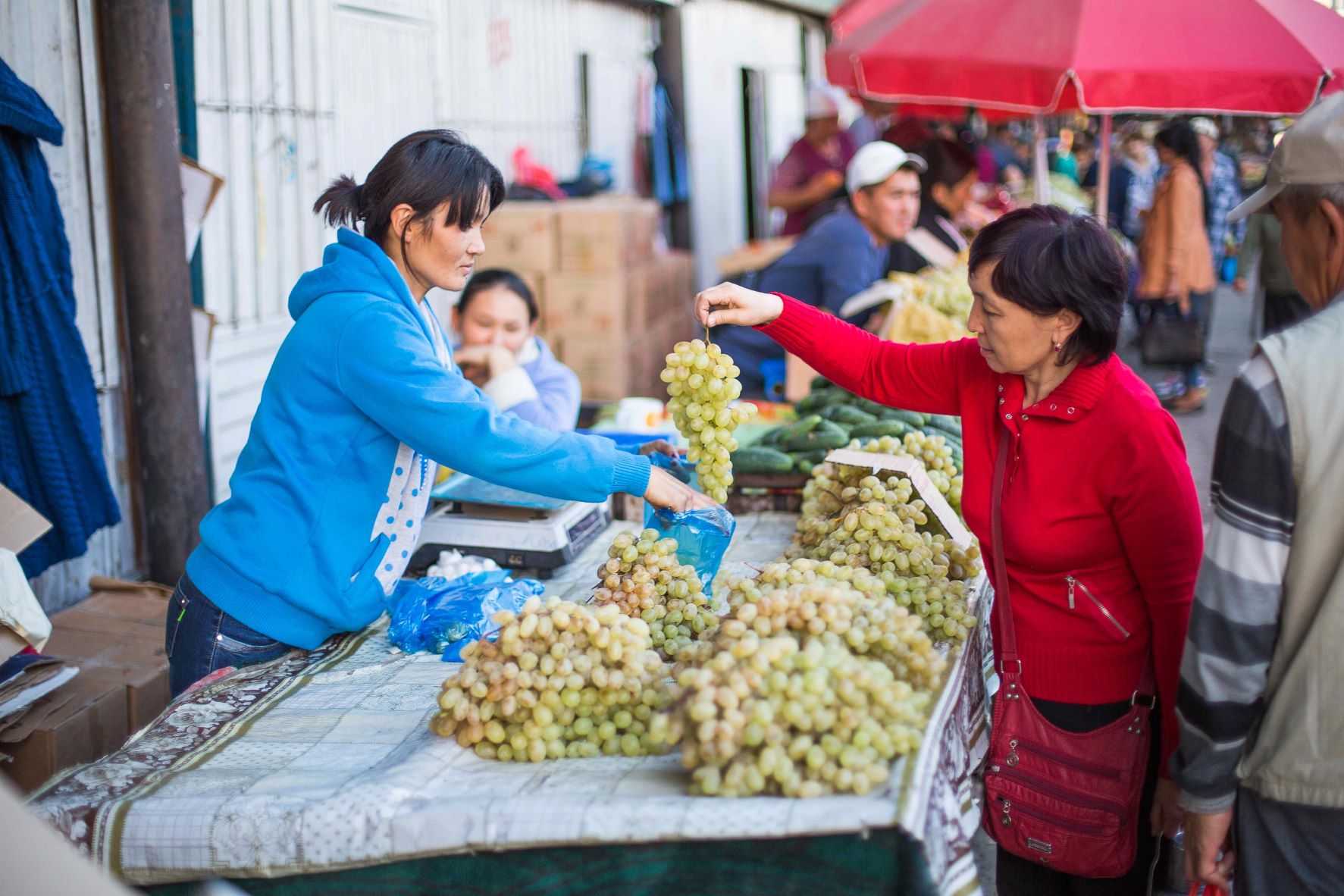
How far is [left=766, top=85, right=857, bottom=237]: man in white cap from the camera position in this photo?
9.12m

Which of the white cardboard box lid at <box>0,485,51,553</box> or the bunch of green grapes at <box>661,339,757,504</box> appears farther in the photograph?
the white cardboard box lid at <box>0,485,51,553</box>

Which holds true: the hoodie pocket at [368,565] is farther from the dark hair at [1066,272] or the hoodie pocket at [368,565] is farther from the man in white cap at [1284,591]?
the man in white cap at [1284,591]

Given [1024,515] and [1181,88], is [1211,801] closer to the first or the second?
[1024,515]

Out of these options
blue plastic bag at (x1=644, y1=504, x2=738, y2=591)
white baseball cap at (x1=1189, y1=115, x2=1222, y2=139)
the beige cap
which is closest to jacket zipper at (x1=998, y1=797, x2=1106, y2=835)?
blue plastic bag at (x1=644, y1=504, x2=738, y2=591)

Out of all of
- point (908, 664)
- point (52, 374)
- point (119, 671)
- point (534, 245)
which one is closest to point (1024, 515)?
point (908, 664)

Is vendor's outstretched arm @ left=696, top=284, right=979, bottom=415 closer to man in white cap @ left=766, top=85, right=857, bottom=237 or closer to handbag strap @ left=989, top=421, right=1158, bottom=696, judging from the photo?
handbag strap @ left=989, top=421, right=1158, bottom=696

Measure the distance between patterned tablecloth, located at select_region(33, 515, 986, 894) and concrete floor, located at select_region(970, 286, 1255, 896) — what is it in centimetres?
126

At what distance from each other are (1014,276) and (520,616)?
3.96 feet

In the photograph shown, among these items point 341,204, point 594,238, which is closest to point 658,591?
point 341,204

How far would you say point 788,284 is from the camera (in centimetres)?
601

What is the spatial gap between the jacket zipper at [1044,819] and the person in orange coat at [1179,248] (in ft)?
25.8

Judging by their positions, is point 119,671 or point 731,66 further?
point 731,66

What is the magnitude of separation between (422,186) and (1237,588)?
1.85 metres

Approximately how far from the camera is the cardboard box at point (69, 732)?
9.80 feet
